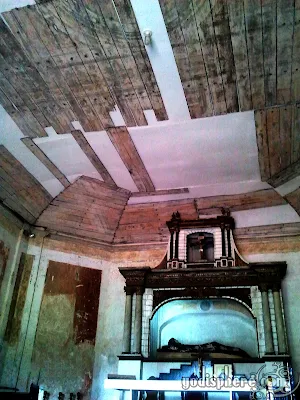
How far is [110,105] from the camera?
479 centimetres

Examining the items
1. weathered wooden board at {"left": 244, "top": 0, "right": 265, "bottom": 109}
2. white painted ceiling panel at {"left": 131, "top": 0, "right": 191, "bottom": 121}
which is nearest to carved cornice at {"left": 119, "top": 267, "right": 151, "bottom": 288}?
white painted ceiling panel at {"left": 131, "top": 0, "right": 191, "bottom": 121}

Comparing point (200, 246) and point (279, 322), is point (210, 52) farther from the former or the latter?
point (279, 322)

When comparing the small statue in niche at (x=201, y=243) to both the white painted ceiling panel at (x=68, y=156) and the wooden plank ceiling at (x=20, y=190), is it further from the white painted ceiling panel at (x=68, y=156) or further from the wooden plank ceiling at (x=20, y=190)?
the wooden plank ceiling at (x=20, y=190)

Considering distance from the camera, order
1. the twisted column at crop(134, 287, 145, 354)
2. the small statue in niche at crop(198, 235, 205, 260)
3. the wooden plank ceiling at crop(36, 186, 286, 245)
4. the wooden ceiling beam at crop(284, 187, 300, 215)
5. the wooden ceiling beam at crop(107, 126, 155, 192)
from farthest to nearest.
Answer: the small statue in niche at crop(198, 235, 205, 260) → the wooden plank ceiling at crop(36, 186, 286, 245) → the wooden ceiling beam at crop(284, 187, 300, 215) → the twisted column at crop(134, 287, 145, 354) → the wooden ceiling beam at crop(107, 126, 155, 192)

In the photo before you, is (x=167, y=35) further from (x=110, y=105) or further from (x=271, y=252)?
(x=271, y=252)

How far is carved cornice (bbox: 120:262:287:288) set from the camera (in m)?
5.78

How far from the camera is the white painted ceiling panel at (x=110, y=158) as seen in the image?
5.34 meters

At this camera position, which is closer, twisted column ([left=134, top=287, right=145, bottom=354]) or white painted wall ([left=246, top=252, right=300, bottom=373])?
white painted wall ([left=246, top=252, right=300, bottom=373])

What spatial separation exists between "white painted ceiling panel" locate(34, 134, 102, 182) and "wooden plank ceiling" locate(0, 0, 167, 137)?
18 cm

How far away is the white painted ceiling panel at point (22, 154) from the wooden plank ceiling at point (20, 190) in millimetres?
65

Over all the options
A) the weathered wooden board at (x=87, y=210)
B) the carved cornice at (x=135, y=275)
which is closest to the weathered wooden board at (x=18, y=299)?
the weathered wooden board at (x=87, y=210)

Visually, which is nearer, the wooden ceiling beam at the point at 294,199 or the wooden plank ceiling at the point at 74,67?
the wooden plank ceiling at the point at 74,67

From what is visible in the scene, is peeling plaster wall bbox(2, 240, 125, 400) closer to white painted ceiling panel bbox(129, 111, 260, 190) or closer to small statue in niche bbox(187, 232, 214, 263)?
small statue in niche bbox(187, 232, 214, 263)

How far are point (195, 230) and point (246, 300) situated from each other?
145 cm
